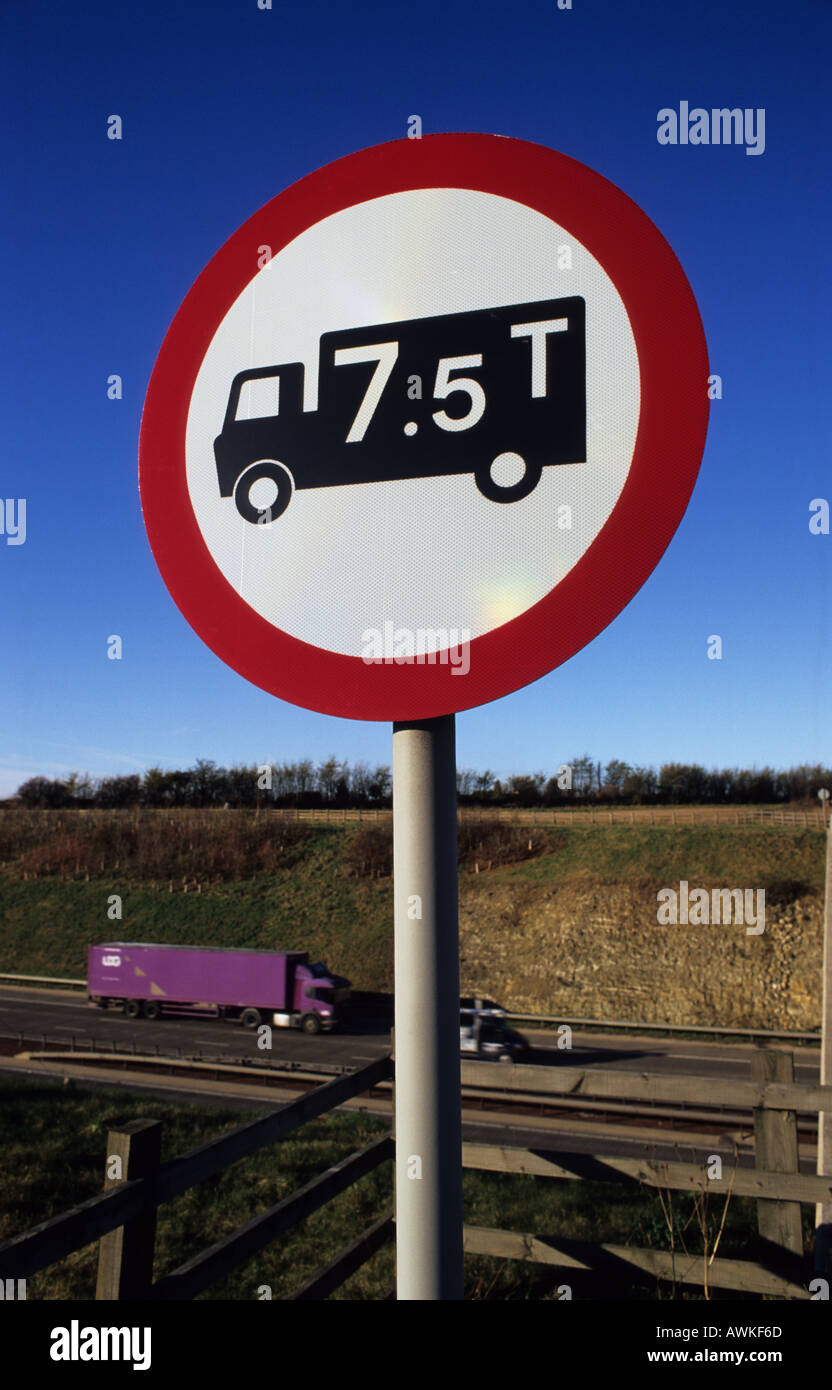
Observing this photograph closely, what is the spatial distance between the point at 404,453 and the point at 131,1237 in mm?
2064

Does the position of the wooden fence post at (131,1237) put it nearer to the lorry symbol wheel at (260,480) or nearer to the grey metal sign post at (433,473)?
the grey metal sign post at (433,473)

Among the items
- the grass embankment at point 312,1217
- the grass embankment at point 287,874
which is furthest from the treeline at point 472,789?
the grass embankment at point 312,1217

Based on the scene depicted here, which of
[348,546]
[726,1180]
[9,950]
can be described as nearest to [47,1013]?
[9,950]

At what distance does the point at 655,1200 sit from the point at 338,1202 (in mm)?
2332

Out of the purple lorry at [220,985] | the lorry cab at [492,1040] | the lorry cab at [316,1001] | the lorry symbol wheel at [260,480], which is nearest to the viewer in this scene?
the lorry symbol wheel at [260,480]

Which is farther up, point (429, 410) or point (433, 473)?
point (429, 410)

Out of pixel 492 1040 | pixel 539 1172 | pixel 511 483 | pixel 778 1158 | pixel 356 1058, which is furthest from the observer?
pixel 356 1058

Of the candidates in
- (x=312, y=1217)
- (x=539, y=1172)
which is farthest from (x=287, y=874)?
(x=539, y=1172)

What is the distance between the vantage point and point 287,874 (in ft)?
121

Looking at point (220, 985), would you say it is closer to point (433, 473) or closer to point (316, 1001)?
point (316, 1001)

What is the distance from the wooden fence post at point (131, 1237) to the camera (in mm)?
2055

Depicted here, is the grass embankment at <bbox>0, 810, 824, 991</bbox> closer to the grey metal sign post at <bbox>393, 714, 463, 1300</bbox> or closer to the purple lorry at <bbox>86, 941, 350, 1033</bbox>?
the purple lorry at <bbox>86, 941, 350, 1033</bbox>

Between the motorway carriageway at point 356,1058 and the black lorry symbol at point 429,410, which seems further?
the motorway carriageway at point 356,1058

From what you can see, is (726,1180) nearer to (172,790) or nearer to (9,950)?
(9,950)
